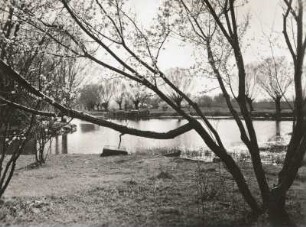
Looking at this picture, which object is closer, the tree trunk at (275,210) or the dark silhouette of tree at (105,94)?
the tree trunk at (275,210)

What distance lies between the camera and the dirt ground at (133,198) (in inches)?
306

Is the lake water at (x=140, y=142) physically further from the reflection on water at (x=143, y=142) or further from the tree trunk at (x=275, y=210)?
the tree trunk at (x=275, y=210)

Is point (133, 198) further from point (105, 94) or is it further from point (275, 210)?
point (105, 94)

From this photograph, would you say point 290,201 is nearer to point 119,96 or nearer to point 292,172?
point 292,172

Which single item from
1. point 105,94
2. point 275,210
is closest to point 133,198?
point 275,210

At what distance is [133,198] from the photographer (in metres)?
9.36

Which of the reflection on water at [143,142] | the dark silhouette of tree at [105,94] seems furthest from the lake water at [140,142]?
the dark silhouette of tree at [105,94]

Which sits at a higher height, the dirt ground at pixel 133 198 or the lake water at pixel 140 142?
the dirt ground at pixel 133 198

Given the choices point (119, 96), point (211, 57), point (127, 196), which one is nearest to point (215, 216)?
point (127, 196)

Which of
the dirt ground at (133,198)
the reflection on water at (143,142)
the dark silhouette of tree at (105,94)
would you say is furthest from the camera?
the dark silhouette of tree at (105,94)

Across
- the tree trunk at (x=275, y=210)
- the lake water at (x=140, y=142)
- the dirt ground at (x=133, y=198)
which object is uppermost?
the tree trunk at (x=275, y=210)

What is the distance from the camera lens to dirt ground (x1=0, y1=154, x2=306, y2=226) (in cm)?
776

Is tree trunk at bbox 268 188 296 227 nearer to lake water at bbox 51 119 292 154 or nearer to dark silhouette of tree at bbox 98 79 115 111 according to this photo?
lake water at bbox 51 119 292 154

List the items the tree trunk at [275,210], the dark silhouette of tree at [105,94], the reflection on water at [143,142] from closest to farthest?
the tree trunk at [275,210], the reflection on water at [143,142], the dark silhouette of tree at [105,94]
